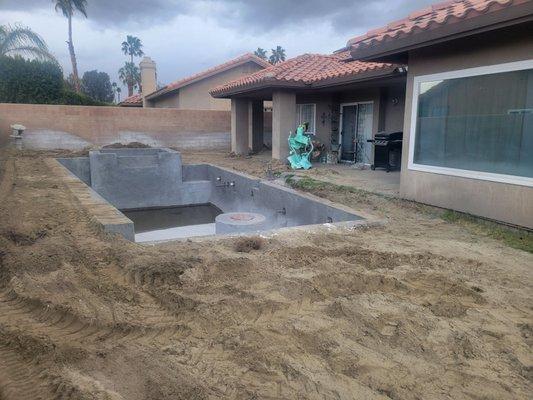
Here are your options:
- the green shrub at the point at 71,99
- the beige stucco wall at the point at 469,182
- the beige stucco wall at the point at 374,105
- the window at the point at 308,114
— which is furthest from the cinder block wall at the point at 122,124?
the beige stucco wall at the point at 469,182

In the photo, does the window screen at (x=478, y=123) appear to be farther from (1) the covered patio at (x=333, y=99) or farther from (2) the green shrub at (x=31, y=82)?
(2) the green shrub at (x=31, y=82)

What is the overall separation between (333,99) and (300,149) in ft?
10.3

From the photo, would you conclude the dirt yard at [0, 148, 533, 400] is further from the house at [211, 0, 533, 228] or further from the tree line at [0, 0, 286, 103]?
the tree line at [0, 0, 286, 103]

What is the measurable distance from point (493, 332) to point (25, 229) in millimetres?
5661

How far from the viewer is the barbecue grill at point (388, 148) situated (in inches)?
482

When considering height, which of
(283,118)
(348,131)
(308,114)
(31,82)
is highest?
(31,82)

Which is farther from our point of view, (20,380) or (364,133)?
(364,133)

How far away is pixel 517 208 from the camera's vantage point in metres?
6.04

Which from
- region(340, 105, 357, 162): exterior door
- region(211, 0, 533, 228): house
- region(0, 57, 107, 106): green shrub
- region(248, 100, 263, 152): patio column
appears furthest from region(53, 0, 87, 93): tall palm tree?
region(211, 0, 533, 228): house

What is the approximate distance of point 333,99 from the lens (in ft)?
50.2

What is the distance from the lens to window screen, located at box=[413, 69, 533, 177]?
6.02 metres

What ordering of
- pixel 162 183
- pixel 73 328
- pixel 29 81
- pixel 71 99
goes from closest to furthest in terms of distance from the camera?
pixel 73 328, pixel 162 183, pixel 29 81, pixel 71 99

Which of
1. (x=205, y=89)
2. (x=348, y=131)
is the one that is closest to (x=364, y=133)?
(x=348, y=131)

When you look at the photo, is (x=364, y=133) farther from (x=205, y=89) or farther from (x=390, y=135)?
(x=205, y=89)
